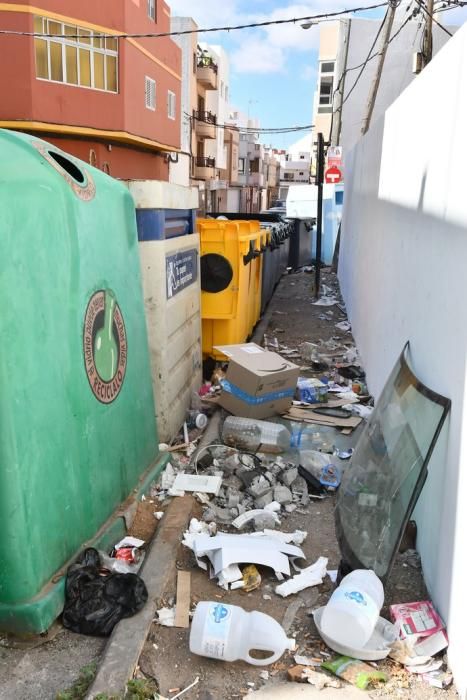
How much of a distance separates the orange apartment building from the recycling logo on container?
1709 centimetres

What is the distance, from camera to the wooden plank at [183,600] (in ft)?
8.80

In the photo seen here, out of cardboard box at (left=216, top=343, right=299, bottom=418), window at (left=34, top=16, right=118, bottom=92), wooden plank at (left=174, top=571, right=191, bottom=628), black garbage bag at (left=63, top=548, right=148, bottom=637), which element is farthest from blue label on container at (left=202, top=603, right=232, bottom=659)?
window at (left=34, top=16, right=118, bottom=92)

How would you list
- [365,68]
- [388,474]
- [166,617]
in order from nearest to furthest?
[166,617], [388,474], [365,68]

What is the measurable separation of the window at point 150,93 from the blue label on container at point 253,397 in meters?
20.6

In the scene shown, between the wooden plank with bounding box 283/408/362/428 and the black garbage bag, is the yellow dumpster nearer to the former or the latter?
the wooden plank with bounding box 283/408/362/428

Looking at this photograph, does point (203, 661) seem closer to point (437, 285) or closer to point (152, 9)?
point (437, 285)

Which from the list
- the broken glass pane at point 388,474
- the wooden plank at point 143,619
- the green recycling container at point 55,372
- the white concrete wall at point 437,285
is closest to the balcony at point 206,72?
the white concrete wall at point 437,285

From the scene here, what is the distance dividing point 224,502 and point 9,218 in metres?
2.20

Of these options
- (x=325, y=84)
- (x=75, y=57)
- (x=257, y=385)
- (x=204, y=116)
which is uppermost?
(x=325, y=84)

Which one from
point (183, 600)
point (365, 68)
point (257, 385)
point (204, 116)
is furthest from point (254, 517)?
point (204, 116)

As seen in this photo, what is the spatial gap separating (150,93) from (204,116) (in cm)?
1570

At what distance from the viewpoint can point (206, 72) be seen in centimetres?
3700

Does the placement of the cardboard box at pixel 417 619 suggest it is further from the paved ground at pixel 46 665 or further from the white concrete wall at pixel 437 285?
the paved ground at pixel 46 665

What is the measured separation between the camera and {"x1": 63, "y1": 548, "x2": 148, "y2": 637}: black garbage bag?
261 cm
